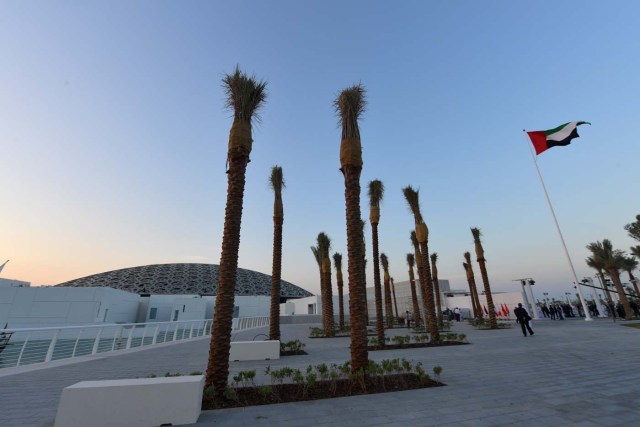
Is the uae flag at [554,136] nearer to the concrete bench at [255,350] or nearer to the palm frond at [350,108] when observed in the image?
the palm frond at [350,108]

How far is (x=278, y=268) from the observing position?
50.8 feet

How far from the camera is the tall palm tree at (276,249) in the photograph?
47.8ft

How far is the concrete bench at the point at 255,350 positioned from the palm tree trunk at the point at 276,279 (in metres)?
2.19

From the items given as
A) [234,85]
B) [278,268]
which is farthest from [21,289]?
[234,85]

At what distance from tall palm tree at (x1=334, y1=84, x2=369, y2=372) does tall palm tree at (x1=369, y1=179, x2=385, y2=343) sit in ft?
24.4

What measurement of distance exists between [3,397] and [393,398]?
8.17 m

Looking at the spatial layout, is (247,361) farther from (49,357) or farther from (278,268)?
(49,357)

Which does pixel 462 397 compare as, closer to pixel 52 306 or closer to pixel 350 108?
pixel 350 108

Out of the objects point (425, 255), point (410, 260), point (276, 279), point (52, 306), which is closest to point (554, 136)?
point (425, 255)

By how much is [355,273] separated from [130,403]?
18.2ft

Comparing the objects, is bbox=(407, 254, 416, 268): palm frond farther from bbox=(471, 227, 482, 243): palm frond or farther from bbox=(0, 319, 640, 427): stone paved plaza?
bbox=(0, 319, 640, 427): stone paved plaza

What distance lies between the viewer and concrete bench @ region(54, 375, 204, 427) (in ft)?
14.9

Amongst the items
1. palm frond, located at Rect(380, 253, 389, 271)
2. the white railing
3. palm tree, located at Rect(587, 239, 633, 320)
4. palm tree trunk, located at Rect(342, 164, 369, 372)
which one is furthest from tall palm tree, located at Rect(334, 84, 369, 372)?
palm tree, located at Rect(587, 239, 633, 320)

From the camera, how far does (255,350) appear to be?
39.2 feet
